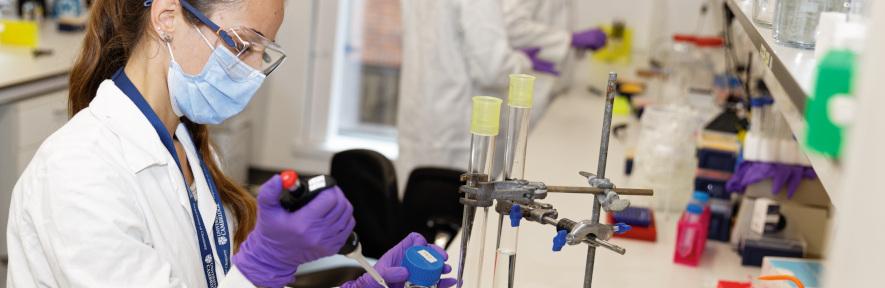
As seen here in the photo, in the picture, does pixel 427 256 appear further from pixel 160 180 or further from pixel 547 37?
pixel 547 37

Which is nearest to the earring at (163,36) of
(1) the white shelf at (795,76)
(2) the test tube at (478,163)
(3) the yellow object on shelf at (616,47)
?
(2) the test tube at (478,163)

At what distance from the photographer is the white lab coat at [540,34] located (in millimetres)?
3453

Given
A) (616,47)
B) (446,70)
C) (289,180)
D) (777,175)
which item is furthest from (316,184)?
(616,47)

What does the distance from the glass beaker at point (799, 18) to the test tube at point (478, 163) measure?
42 cm

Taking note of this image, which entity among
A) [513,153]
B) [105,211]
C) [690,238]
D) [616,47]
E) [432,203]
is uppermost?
[616,47]

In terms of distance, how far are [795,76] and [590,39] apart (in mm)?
2810

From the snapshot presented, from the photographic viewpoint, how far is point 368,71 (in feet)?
16.5

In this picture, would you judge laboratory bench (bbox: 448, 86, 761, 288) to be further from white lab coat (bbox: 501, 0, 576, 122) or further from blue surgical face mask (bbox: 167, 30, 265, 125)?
white lab coat (bbox: 501, 0, 576, 122)

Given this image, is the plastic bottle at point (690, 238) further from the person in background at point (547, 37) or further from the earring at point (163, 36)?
the person in background at point (547, 37)

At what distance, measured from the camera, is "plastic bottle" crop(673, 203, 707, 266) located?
1959 millimetres

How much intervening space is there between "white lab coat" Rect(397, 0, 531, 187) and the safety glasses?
1.74m

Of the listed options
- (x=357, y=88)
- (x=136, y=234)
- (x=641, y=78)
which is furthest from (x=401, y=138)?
(x=136, y=234)

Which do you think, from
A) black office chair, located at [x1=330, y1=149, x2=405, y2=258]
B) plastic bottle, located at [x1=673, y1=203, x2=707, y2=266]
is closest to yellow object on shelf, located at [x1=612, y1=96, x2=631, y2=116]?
black office chair, located at [x1=330, y1=149, x2=405, y2=258]

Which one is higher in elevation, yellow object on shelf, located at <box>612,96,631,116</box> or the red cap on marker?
the red cap on marker
